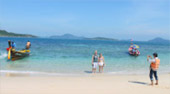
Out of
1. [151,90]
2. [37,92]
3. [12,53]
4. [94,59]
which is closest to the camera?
[37,92]

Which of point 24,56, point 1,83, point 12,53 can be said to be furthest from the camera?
point 24,56

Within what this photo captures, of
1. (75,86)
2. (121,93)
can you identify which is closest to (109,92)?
(121,93)

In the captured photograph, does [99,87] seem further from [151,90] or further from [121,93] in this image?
[151,90]

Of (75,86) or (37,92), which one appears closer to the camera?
(37,92)

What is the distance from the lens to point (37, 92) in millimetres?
6117

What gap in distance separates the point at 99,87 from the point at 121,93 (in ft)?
3.51

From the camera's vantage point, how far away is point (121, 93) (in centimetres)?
630

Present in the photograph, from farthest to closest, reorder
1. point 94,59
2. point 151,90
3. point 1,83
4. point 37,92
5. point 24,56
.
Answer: point 24,56, point 94,59, point 1,83, point 151,90, point 37,92

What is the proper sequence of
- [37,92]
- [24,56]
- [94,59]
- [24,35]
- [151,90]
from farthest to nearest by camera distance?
1. [24,35]
2. [24,56]
3. [94,59]
4. [151,90]
5. [37,92]

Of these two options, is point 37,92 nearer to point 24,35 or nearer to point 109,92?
point 109,92

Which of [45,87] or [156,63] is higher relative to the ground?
[156,63]

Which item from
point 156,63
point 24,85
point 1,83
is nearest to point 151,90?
point 156,63

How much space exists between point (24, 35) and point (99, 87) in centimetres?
16629

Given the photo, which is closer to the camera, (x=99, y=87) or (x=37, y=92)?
(x=37, y=92)
